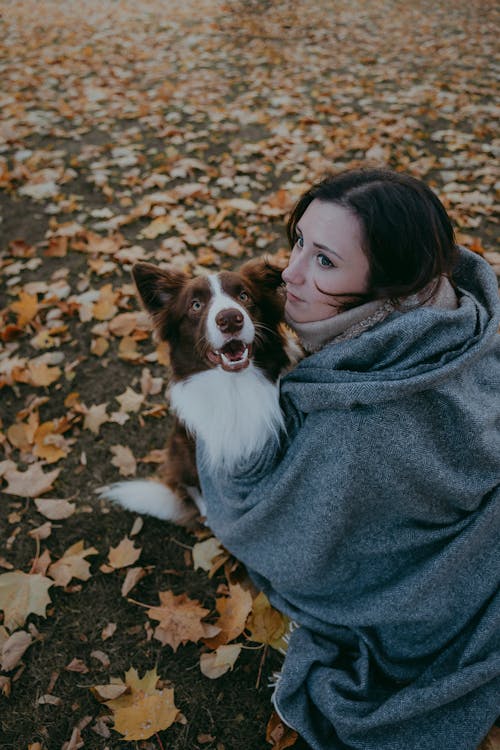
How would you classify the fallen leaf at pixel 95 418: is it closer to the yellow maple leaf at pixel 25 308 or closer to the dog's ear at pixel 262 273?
the yellow maple leaf at pixel 25 308

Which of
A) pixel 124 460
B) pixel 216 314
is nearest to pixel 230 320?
pixel 216 314

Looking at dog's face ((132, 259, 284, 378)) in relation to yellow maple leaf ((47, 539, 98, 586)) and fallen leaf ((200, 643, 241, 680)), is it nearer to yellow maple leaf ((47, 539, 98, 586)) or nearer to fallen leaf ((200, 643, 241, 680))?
yellow maple leaf ((47, 539, 98, 586))

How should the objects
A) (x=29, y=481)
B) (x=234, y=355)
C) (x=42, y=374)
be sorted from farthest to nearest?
(x=42, y=374), (x=29, y=481), (x=234, y=355)

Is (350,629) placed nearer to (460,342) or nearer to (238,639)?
(238,639)

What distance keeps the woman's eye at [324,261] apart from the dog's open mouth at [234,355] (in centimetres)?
46

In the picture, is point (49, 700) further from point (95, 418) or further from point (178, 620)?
point (95, 418)

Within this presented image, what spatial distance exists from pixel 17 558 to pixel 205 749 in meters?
1.47

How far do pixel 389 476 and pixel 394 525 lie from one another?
1.02 feet

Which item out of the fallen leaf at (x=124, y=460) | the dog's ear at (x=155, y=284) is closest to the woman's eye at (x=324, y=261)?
the dog's ear at (x=155, y=284)

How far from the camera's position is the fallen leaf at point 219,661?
2385mm

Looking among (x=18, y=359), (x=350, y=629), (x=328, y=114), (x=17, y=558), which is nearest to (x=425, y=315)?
(x=350, y=629)

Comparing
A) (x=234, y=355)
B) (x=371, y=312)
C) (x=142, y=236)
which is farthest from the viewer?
(x=142, y=236)

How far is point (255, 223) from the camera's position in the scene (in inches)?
193

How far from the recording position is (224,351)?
2148 mm
